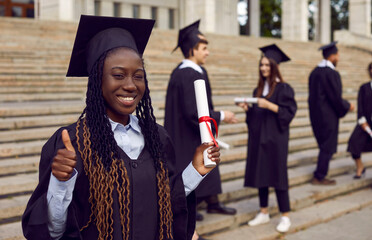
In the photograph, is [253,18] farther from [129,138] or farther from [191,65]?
[129,138]

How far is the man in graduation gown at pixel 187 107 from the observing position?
4.82 metres

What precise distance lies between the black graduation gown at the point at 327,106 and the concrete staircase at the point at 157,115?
26.9 inches

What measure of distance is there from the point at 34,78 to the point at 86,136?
24.3 feet

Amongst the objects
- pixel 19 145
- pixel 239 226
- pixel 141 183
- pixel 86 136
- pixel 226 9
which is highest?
pixel 226 9

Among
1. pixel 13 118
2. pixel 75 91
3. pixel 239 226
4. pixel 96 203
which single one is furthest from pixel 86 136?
pixel 75 91

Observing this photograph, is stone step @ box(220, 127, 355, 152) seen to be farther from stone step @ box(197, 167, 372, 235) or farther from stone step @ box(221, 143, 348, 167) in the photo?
stone step @ box(197, 167, 372, 235)

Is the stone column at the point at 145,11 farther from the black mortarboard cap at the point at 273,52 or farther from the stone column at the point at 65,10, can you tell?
the black mortarboard cap at the point at 273,52

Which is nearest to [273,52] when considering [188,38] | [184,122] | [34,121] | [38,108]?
[188,38]

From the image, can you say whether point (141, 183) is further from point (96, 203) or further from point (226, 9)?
point (226, 9)

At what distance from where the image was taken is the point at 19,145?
6.25 metres

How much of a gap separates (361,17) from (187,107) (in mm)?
27686

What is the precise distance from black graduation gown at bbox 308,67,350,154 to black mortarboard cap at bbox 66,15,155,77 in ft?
17.1

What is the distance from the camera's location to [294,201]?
20.7 ft

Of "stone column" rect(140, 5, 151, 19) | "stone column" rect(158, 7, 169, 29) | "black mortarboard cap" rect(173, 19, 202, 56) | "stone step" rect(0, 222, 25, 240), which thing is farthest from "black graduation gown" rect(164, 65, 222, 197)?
"stone column" rect(158, 7, 169, 29)
